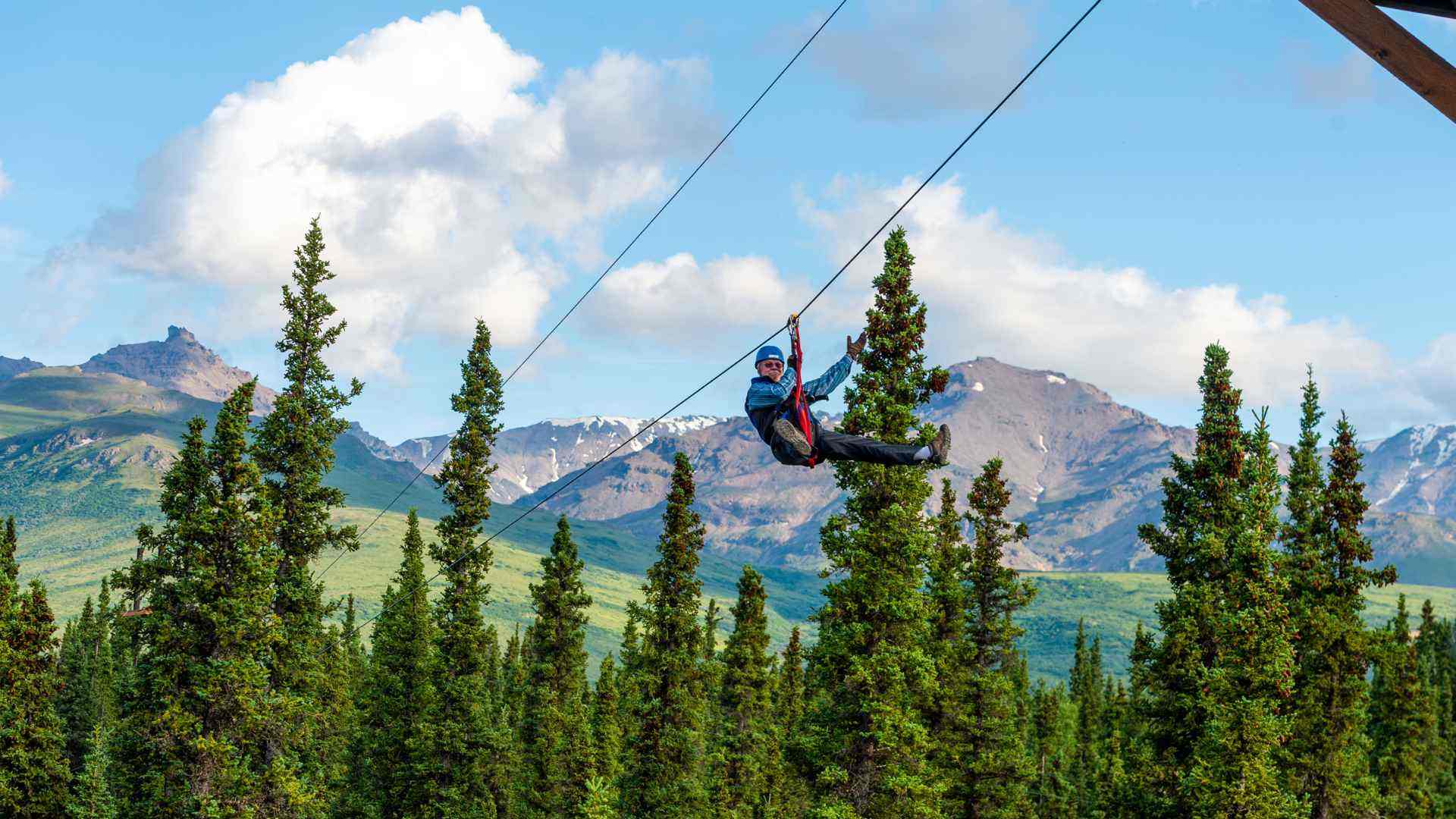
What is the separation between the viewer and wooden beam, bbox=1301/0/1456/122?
6543 millimetres

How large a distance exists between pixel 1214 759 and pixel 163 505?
1290 inches

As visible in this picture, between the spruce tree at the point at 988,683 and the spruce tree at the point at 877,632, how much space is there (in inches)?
408

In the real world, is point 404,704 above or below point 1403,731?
below

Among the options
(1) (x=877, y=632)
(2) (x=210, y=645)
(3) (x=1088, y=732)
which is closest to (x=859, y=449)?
(1) (x=877, y=632)

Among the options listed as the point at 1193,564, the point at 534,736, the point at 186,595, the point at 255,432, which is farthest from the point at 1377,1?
the point at 534,736

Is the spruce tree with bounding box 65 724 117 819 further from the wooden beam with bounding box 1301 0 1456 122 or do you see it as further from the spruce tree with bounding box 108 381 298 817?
the wooden beam with bounding box 1301 0 1456 122

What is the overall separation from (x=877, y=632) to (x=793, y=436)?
16736mm

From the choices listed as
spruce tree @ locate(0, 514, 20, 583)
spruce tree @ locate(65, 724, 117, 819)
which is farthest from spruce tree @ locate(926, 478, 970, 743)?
spruce tree @ locate(0, 514, 20, 583)

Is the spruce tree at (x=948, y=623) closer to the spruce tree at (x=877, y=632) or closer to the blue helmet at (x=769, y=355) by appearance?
the spruce tree at (x=877, y=632)

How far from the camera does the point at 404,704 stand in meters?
51.2

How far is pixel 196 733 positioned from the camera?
33938mm

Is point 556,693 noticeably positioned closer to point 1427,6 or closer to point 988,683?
point 988,683

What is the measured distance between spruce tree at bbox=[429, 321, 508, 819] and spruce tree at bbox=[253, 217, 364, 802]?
676 centimetres

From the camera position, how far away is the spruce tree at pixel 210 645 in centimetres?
3406
